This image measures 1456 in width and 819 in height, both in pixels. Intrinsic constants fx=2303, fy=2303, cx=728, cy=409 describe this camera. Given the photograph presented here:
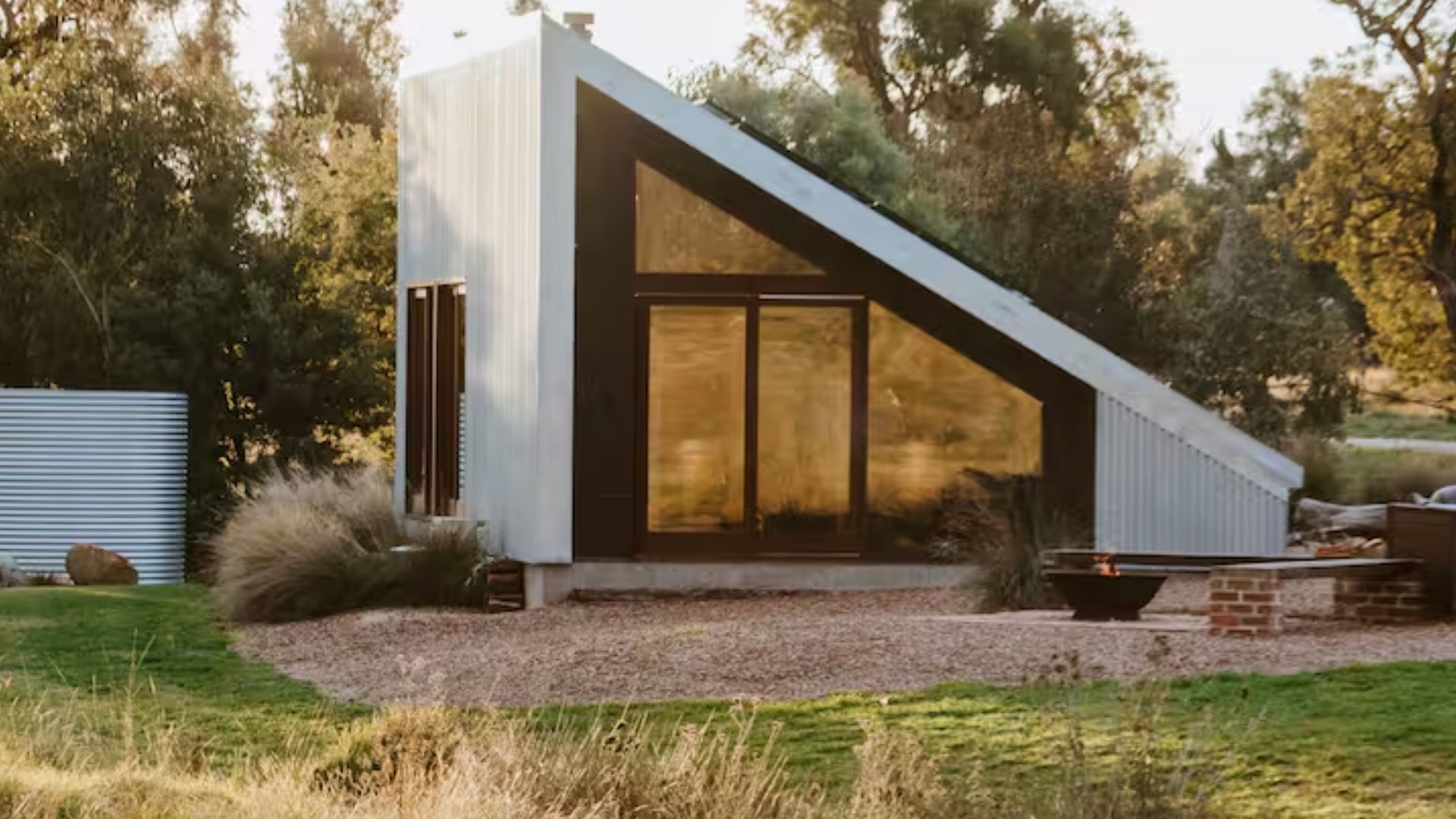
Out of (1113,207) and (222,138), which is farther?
(1113,207)

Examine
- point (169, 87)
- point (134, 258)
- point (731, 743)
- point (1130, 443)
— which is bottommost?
point (731, 743)

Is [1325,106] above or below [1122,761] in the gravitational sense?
above

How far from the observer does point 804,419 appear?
16266 mm

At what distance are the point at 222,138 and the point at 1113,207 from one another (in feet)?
34.9

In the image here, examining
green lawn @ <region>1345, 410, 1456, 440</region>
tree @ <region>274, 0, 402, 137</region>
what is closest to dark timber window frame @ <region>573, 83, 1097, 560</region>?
green lawn @ <region>1345, 410, 1456, 440</region>

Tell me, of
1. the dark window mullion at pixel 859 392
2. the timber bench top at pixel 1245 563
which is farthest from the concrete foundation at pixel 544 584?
the timber bench top at pixel 1245 563

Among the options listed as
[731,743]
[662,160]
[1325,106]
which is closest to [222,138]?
[662,160]

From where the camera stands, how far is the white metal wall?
15711mm

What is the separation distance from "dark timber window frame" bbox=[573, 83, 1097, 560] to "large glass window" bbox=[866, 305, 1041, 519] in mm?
81

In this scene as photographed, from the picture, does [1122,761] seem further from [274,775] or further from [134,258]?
[134,258]

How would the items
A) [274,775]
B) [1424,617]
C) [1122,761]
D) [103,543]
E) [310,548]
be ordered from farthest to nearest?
1. [103,543]
2. [310,548]
3. [1424,617]
4. [274,775]
5. [1122,761]

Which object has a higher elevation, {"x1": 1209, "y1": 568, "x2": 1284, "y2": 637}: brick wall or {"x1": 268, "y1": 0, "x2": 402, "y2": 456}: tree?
{"x1": 268, "y1": 0, "x2": 402, "y2": 456}: tree

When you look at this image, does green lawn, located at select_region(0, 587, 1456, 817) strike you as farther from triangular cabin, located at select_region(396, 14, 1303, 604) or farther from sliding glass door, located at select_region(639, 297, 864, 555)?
sliding glass door, located at select_region(639, 297, 864, 555)

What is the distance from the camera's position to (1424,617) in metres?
12.9
